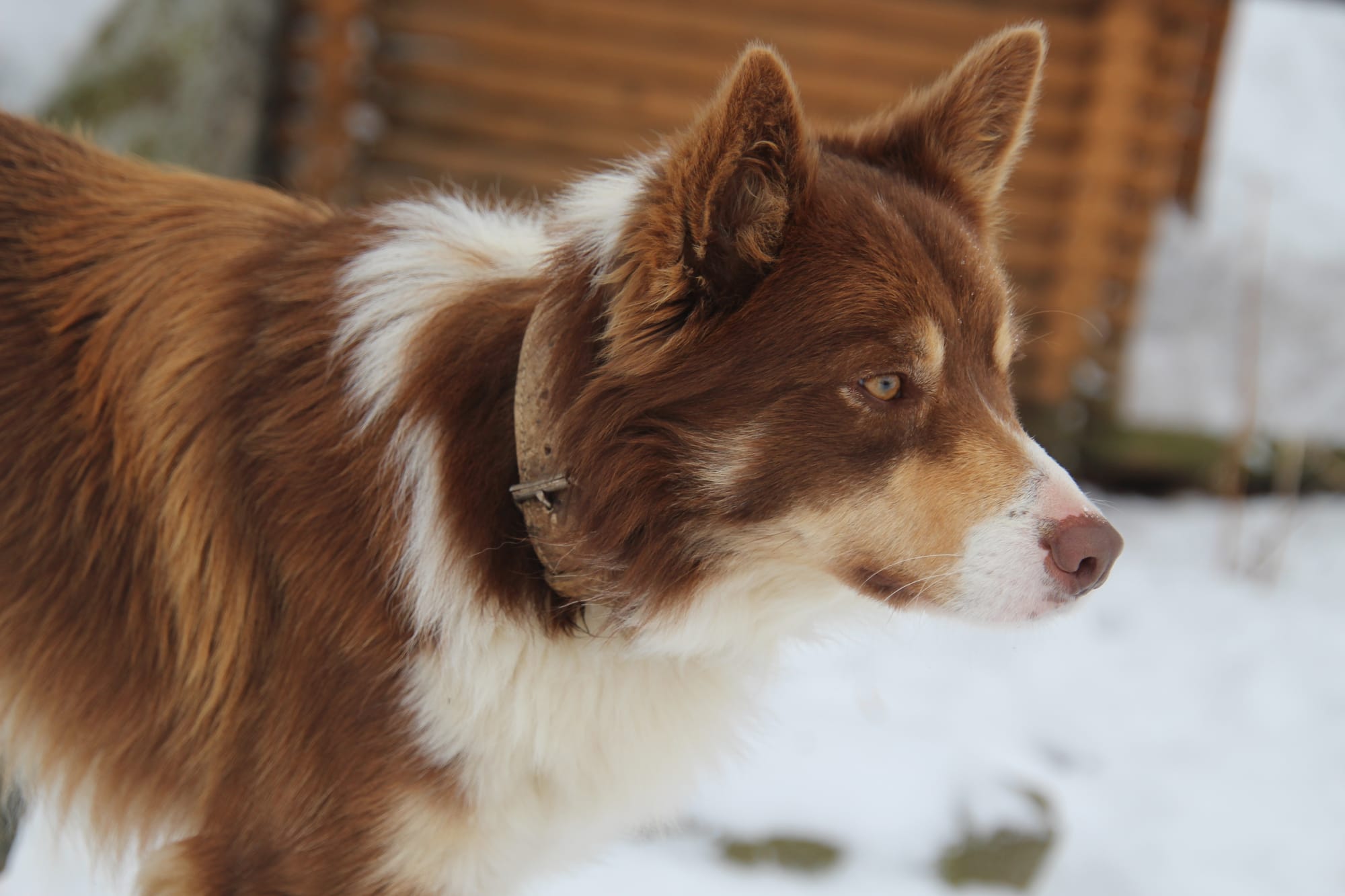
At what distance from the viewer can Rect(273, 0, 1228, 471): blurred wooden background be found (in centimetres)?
779

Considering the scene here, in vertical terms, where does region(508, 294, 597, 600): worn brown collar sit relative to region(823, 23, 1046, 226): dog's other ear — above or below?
below

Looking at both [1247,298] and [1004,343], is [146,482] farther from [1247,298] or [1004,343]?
[1247,298]

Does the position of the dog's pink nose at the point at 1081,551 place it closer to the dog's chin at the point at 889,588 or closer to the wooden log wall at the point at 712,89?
the dog's chin at the point at 889,588

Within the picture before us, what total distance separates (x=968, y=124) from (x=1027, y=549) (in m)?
1.04

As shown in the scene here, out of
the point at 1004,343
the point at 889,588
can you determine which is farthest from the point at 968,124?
the point at 889,588

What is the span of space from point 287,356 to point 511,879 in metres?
1.17

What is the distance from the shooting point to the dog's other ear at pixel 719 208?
189 centimetres

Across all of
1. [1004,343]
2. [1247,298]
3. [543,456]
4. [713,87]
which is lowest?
[1247,298]

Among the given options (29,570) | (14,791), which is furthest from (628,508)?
(14,791)

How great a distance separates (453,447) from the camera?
2213 millimetres

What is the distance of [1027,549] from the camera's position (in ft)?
6.88

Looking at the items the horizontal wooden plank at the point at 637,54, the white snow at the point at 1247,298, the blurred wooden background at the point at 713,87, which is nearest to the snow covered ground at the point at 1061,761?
the white snow at the point at 1247,298

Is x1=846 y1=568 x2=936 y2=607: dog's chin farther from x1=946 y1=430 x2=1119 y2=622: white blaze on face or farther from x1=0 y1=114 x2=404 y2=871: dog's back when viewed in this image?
x1=0 y1=114 x2=404 y2=871: dog's back

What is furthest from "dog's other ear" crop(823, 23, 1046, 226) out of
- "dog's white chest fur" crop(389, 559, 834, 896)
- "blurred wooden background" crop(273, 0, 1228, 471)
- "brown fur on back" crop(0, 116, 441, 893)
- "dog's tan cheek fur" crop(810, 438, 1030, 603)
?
"blurred wooden background" crop(273, 0, 1228, 471)
